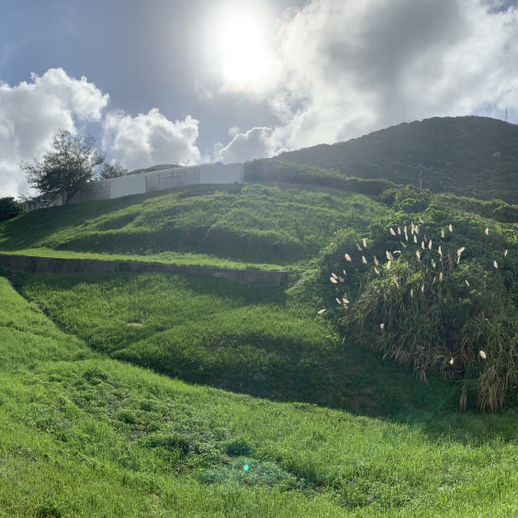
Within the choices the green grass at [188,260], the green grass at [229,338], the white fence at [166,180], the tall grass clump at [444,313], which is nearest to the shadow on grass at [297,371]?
the green grass at [229,338]

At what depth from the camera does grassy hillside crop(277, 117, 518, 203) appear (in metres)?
37.7

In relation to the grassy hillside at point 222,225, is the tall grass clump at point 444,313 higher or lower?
lower

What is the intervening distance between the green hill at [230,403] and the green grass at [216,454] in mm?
25

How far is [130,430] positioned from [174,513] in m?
2.39

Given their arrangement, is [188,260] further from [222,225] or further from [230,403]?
[230,403]

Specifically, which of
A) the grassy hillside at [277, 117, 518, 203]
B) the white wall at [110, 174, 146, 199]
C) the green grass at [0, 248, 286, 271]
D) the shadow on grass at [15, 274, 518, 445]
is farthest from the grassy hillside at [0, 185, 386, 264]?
the grassy hillside at [277, 117, 518, 203]

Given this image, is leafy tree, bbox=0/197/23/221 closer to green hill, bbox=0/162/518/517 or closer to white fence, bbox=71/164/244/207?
white fence, bbox=71/164/244/207

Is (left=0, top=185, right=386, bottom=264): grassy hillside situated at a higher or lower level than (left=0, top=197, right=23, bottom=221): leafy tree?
lower

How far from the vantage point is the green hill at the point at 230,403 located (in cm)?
549

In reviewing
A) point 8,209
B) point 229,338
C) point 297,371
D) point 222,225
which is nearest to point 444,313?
point 297,371

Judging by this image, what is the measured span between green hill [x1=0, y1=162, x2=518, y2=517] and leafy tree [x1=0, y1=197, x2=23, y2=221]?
2211cm

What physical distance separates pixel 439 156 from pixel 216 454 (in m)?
45.1

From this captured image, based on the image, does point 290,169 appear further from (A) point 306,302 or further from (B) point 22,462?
(B) point 22,462

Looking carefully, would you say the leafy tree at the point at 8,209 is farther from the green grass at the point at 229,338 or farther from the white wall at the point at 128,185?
the green grass at the point at 229,338
